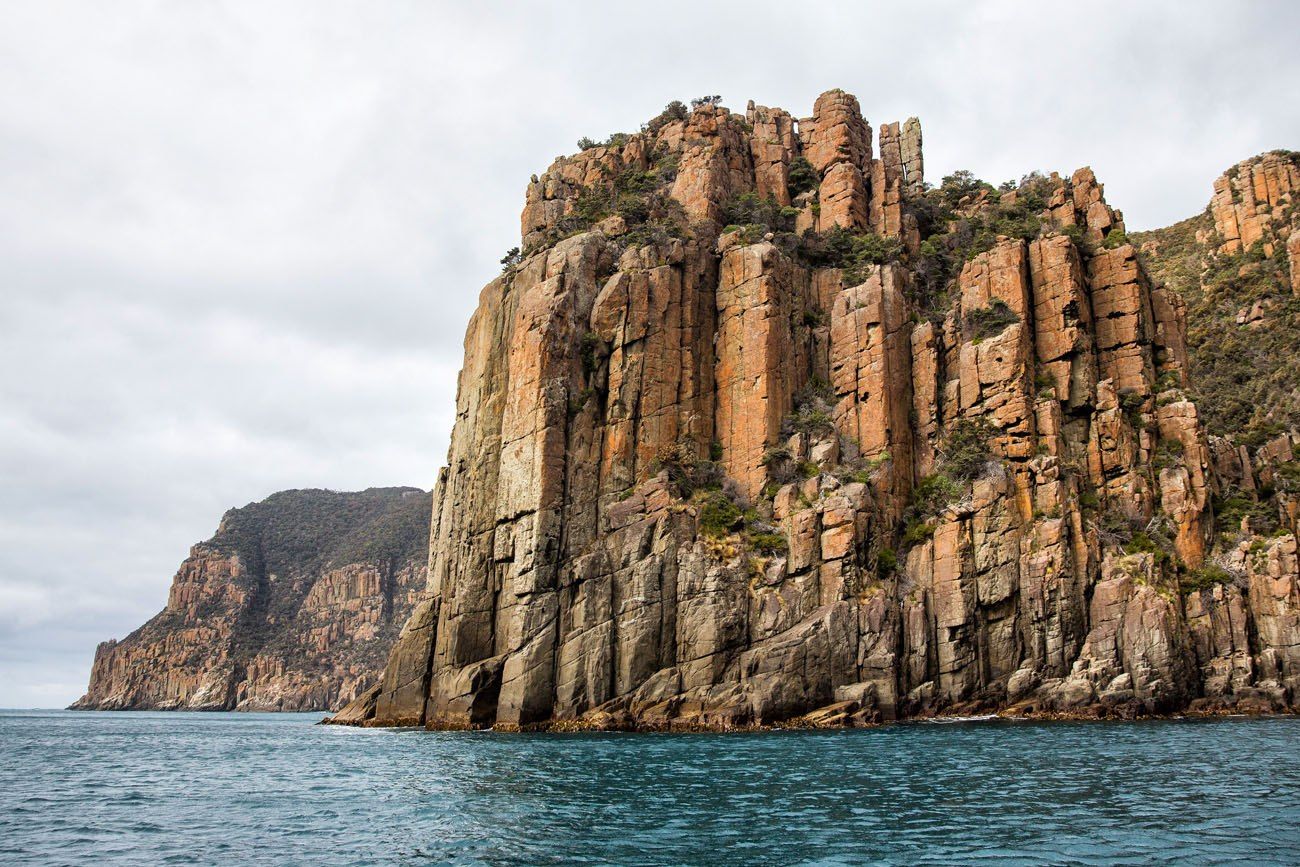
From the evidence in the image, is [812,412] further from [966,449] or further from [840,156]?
[840,156]

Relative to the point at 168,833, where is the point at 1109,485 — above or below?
above

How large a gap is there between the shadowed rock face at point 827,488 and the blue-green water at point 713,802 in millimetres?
9691

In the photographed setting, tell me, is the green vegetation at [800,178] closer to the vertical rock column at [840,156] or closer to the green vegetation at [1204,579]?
the vertical rock column at [840,156]

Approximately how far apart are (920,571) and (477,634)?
2889cm

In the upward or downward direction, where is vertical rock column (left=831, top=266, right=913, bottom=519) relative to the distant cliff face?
upward

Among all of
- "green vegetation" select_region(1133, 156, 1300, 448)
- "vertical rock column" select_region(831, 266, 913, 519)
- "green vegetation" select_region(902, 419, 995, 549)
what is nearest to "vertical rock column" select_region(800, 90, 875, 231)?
"vertical rock column" select_region(831, 266, 913, 519)

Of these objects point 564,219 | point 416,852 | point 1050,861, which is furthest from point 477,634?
point 1050,861

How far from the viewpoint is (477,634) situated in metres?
63.2

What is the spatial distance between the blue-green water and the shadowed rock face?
9691 mm

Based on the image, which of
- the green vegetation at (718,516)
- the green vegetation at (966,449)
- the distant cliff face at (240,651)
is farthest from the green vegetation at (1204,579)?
the distant cliff face at (240,651)

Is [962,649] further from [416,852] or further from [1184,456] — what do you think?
[416,852]

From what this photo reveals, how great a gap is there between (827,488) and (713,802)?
3779 centimetres

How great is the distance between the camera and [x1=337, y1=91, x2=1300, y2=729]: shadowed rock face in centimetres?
5519

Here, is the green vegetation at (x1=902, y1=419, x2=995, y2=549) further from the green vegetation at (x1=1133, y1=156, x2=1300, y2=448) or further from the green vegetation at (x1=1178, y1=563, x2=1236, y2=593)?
the green vegetation at (x1=1133, y1=156, x2=1300, y2=448)
